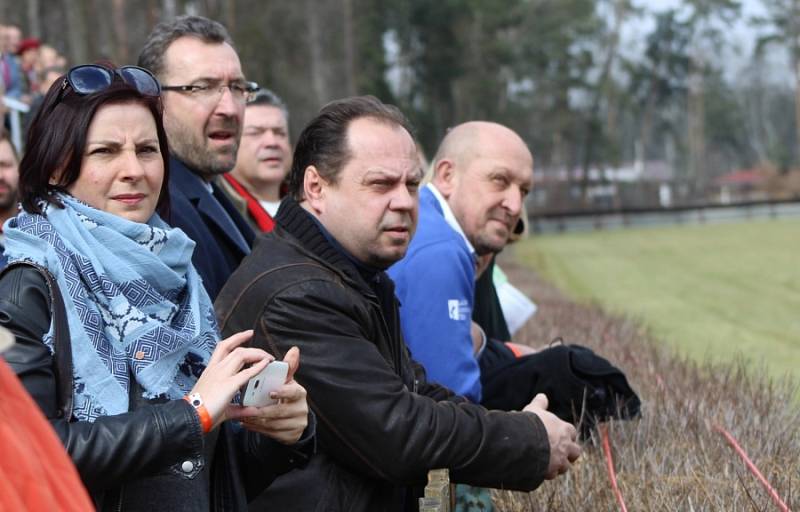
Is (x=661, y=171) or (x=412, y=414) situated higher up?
(x=412, y=414)

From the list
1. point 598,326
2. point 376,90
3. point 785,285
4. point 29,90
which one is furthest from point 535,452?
point 376,90

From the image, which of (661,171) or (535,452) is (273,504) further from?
(661,171)

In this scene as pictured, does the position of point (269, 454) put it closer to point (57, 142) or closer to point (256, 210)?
point (57, 142)

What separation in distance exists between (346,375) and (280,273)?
13.0 inches

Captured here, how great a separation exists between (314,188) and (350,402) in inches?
27.2

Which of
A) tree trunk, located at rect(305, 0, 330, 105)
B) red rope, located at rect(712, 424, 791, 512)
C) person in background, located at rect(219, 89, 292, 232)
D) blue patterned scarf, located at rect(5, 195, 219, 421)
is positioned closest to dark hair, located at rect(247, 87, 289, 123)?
person in background, located at rect(219, 89, 292, 232)

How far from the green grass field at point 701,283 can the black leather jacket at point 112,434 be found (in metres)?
6.78

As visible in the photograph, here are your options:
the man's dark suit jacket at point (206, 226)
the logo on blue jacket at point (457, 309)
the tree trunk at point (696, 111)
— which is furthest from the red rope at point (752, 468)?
the tree trunk at point (696, 111)

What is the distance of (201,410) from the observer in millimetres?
2668

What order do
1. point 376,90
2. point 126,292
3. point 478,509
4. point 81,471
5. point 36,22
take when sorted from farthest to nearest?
1. point 376,90
2. point 36,22
3. point 478,509
4. point 126,292
5. point 81,471

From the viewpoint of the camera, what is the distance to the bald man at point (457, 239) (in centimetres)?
446

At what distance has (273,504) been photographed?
133 inches

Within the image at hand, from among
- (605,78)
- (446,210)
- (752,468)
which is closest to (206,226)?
(446,210)

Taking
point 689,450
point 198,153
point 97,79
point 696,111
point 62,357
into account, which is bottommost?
point 696,111
